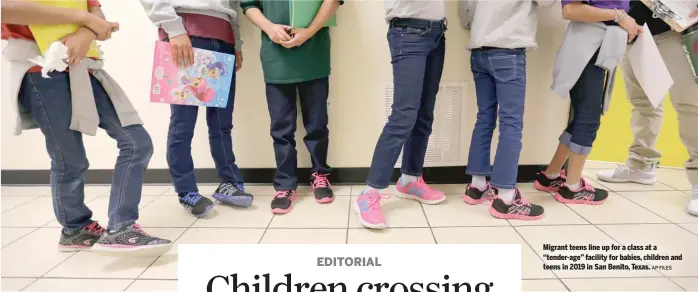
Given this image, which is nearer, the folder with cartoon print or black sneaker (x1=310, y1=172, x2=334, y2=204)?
the folder with cartoon print

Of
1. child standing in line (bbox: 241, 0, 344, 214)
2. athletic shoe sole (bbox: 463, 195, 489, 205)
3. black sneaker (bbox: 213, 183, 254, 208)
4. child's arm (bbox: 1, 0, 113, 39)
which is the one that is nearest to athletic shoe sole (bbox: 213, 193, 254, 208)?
black sneaker (bbox: 213, 183, 254, 208)

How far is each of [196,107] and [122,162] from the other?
0.40m

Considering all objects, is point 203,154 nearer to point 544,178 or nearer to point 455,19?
point 455,19

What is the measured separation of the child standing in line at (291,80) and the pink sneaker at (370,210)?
0.25 m

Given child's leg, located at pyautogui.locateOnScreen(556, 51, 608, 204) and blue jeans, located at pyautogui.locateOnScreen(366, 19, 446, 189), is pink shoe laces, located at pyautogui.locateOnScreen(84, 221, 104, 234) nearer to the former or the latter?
blue jeans, located at pyautogui.locateOnScreen(366, 19, 446, 189)

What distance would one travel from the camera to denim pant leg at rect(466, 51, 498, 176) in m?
1.57

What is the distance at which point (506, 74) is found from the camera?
1471mm

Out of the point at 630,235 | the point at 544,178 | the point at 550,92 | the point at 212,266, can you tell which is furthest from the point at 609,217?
the point at 212,266

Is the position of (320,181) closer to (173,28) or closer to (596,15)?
(173,28)

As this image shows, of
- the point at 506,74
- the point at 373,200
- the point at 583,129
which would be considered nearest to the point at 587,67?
the point at 583,129

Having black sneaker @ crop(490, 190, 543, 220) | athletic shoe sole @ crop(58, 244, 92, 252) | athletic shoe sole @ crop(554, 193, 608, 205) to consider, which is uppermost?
black sneaker @ crop(490, 190, 543, 220)

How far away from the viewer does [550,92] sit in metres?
1.90

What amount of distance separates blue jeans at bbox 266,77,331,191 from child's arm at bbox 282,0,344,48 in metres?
0.18

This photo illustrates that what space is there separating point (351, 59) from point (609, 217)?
121cm
